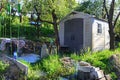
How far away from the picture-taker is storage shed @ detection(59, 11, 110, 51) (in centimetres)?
1862

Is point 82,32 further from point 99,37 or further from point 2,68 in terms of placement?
point 2,68

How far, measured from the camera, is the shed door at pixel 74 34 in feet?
62.9

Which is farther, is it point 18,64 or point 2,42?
point 2,42

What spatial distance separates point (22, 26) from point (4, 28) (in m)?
4.38

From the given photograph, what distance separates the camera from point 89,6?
30688mm

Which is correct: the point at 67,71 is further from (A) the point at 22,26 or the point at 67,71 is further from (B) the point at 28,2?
(A) the point at 22,26

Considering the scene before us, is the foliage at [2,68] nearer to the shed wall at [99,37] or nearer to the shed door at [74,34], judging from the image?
the shed door at [74,34]

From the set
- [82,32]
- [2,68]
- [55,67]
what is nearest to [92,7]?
[82,32]

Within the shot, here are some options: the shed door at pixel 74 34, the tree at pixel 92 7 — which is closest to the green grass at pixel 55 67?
the shed door at pixel 74 34

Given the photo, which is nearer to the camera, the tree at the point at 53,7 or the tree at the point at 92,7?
the tree at the point at 53,7

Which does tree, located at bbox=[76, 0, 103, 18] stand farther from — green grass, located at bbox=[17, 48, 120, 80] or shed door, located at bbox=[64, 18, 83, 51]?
green grass, located at bbox=[17, 48, 120, 80]

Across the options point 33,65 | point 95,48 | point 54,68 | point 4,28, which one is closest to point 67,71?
point 54,68

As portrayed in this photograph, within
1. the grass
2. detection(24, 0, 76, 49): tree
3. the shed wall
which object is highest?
detection(24, 0, 76, 49): tree

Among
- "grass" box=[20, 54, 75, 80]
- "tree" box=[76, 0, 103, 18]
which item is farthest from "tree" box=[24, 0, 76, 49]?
"tree" box=[76, 0, 103, 18]
